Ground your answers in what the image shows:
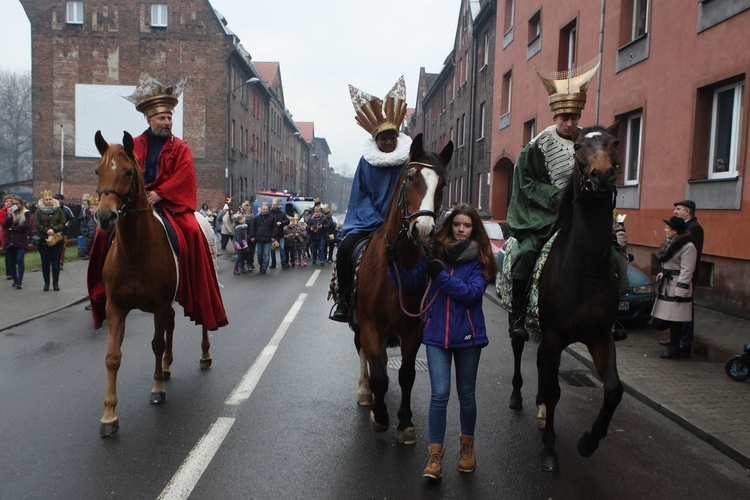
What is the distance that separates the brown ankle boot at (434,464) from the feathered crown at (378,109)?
8.40 feet

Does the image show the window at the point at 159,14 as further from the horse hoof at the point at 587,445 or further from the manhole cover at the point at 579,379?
the horse hoof at the point at 587,445

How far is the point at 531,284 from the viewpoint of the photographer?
4957 millimetres

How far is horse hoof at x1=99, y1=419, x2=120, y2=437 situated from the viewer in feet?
15.3

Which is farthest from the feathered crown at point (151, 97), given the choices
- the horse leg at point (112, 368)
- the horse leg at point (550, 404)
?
the horse leg at point (550, 404)

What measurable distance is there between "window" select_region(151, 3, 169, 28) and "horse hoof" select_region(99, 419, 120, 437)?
132 ft

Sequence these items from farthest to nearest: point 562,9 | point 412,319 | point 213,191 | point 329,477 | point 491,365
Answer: point 213,191
point 562,9
point 491,365
point 412,319
point 329,477

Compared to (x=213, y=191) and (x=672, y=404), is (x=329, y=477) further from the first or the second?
(x=213, y=191)

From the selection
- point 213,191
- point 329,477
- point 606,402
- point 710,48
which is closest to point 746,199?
point 710,48

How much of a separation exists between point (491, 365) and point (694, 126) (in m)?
7.92

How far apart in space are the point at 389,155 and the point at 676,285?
192 inches

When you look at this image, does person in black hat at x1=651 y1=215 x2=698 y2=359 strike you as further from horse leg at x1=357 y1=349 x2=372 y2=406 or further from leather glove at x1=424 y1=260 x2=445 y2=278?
leather glove at x1=424 y1=260 x2=445 y2=278

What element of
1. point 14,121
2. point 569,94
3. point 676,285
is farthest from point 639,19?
point 14,121

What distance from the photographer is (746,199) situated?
10641 mm

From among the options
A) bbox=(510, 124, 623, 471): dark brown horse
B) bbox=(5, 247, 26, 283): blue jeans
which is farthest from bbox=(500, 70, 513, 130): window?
bbox=(510, 124, 623, 471): dark brown horse
